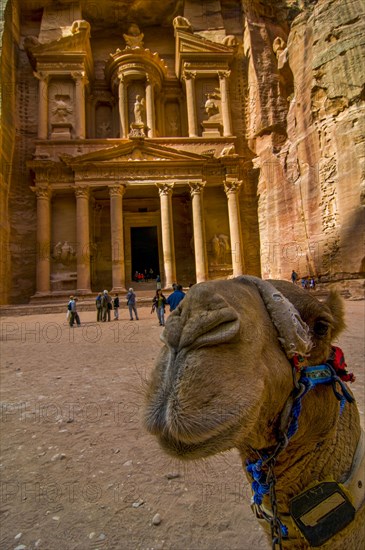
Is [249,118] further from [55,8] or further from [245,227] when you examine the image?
[55,8]

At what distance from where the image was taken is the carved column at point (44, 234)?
2042cm

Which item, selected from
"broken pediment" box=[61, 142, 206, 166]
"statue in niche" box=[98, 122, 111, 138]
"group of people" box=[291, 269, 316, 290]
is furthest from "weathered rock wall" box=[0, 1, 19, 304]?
"group of people" box=[291, 269, 316, 290]

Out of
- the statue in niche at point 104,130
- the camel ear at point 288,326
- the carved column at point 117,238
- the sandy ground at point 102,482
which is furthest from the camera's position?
the statue in niche at point 104,130

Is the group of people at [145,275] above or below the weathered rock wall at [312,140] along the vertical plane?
below

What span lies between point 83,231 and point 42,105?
9.79 m

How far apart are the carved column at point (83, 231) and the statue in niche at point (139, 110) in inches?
272

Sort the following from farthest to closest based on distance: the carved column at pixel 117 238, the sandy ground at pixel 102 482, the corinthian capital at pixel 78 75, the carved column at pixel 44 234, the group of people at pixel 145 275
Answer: the group of people at pixel 145 275 → the corinthian capital at pixel 78 75 → the carved column at pixel 44 234 → the carved column at pixel 117 238 → the sandy ground at pixel 102 482

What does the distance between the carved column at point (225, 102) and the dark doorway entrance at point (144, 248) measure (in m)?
9.19

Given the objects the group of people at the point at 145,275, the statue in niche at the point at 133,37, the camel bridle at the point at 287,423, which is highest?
the statue in niche at the point at 133,37

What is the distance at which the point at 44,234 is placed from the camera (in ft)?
69.2

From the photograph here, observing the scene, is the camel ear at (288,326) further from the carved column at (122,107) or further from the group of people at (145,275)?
the carved column at (122,107)

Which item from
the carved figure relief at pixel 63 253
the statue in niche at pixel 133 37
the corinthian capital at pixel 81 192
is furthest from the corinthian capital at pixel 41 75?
the carved figure relief at pixel 63 253

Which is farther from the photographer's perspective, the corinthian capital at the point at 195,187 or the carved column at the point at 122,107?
the carved column at the point at 122,107

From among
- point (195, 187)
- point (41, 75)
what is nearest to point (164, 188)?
point (195, 187)
